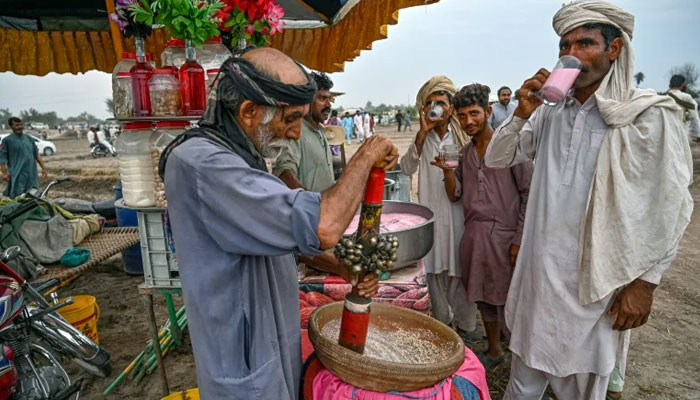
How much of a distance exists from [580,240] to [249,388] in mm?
1577

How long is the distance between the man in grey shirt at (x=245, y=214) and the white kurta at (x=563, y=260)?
45.1 inches

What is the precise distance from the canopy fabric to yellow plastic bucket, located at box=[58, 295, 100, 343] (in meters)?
2.54

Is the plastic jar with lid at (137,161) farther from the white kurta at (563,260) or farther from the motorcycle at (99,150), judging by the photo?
the motorcycle at (99,150)

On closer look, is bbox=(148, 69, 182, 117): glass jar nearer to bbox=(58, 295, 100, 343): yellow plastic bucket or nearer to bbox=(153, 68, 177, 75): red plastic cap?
bbox=(153, 68, 177, 75): red plastic cap

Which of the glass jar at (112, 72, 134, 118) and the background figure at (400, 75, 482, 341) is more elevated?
the glass jar at (112, 72, 134, 118)

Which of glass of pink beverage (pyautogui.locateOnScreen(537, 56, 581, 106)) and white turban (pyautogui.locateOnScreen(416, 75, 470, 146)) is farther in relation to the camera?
white turban (pyautogui.locateOnScreen(416, 75, 470, 146))

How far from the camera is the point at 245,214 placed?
1.03 metres

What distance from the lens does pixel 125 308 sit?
4.43 metres

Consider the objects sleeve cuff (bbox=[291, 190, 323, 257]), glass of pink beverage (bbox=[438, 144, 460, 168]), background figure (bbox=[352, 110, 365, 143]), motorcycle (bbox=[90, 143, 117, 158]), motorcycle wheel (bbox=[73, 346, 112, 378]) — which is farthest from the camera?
background figure (bbox=[352, 110, 365, 143])

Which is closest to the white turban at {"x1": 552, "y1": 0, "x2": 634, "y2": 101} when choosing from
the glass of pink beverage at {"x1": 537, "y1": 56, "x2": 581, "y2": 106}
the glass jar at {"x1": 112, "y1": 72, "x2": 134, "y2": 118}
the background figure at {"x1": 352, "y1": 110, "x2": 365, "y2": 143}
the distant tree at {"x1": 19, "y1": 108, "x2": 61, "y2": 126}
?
the glass of pink beverage at {"x1": 537, "y1": 56, "x2": 581, "y2": 106}

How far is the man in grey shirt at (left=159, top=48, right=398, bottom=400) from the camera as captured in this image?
1.04m

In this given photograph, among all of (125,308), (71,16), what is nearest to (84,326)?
(125,308)

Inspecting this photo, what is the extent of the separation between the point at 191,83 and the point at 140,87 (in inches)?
9.7

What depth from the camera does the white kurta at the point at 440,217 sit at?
3.40 metres
